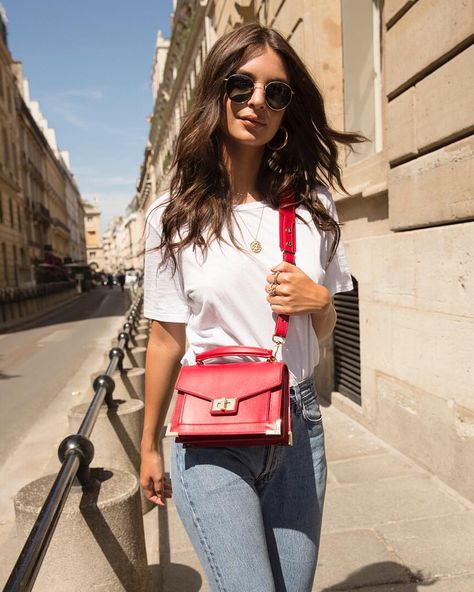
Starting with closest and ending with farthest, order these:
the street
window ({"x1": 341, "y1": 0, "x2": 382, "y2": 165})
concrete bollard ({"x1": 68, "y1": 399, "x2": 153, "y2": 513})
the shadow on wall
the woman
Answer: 1. the woman
2. the shadow on wall
3. concrete bollard ({"x1": 68, "y1": 399, "x2": 153, "y2": 513})
4. window ({"x1": 341, "y1": 0, "x2": 382, "y2": 165})
5. the street

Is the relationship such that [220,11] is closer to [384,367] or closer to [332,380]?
[332,380]

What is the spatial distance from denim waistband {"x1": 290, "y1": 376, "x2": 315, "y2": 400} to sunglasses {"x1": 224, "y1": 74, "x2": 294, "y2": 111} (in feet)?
2.74

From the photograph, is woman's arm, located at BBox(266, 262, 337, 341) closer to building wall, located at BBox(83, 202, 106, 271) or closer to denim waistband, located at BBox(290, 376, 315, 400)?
denim waistband, located at BBox(290, 376, 315, 400)

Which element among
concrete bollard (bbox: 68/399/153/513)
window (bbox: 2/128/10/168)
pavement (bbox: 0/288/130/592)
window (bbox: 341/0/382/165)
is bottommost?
pavement (bbox: 0/288/130/592)

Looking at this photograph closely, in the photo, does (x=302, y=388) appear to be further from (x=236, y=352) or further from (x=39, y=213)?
(x=39, y=213)

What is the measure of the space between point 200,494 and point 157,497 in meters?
0.33

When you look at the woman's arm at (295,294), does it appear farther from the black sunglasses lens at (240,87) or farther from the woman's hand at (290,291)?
the black sunglasses lens at (240,87)

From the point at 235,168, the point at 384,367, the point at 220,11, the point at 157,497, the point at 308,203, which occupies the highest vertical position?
the point at 220,11

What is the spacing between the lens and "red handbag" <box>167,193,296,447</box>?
1418mm

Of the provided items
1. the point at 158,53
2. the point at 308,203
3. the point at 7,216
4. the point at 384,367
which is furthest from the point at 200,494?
the point at 158,53

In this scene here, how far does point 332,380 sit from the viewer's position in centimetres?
698

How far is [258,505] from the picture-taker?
1505 millimetres

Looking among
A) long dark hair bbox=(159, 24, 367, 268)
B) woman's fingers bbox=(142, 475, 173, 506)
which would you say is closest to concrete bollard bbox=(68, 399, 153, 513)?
woman's fingers bbox=(142, 475, 173, 506)

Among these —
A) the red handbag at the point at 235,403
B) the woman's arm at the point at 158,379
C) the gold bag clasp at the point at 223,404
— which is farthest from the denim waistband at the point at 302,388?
the woman's arm at the point at 158,379
